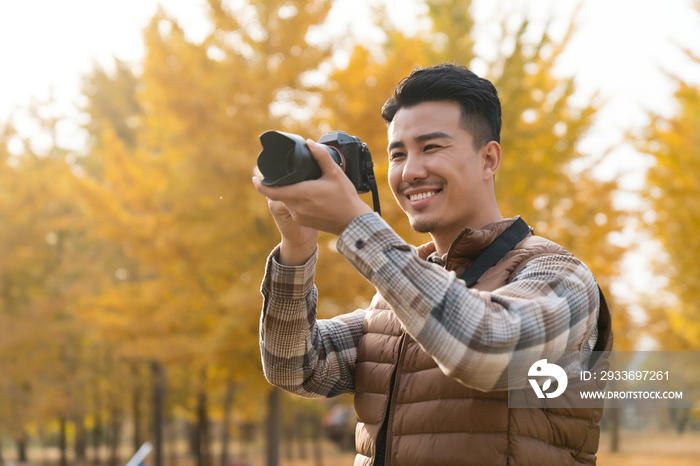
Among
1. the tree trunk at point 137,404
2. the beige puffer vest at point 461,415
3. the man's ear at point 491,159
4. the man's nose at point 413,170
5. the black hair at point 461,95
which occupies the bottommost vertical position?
the beige puffer vest at point 461,415

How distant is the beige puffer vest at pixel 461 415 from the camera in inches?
49.6

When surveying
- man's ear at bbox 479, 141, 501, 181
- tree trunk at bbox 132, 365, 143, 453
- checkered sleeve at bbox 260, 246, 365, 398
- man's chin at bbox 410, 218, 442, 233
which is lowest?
checkered sleeve at bbox 260, 246, 365, 398

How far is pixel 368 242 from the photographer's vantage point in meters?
1.13

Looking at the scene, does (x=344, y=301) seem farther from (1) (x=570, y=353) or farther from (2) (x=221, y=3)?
(1) (x=570, y=353)

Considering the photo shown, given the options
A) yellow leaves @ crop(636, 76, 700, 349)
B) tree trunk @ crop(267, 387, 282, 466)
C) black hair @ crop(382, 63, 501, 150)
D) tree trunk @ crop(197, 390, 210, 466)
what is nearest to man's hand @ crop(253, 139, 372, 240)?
black hair @ crop(382, 63, 501, 150)

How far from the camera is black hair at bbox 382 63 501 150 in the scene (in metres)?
1.56

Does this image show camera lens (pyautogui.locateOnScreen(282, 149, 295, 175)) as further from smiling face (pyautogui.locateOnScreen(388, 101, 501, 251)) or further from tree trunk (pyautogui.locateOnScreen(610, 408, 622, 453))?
tree trunk (pyautogui.locateOnScreen(610, 408, 622, 453))

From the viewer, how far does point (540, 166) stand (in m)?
7.11

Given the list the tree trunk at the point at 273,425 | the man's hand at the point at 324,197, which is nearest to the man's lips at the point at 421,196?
the man's hand at the point at 324,197


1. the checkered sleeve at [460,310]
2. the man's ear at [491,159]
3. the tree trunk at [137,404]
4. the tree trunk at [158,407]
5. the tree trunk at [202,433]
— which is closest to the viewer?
the checkered sleeve at [460,310]

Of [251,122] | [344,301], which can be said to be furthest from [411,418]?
[251,122]

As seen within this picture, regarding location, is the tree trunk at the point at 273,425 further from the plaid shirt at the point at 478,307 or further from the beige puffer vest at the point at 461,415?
the plaid shirt at the point at 478,307

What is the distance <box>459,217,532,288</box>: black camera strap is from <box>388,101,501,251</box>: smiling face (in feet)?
0.36

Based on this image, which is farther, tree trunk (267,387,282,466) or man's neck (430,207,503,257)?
tree trunk (267,387,282,466)
